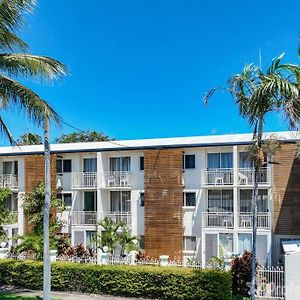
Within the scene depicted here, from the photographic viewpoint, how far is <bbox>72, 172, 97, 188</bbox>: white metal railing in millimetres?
30359

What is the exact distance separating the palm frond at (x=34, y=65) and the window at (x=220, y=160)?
14.0m

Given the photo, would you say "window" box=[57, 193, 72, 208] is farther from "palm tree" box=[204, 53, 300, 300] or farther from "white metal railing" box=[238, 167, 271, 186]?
"palm tree" box=[204, 53, 300, 300]

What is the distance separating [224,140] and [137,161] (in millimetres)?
5689

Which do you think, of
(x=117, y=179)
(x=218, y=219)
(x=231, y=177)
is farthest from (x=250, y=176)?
(x=117, y=179)

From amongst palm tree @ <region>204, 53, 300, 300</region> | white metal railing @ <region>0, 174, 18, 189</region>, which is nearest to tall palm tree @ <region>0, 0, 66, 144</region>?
palm tree @ <region>204, 53, 300, 300</region>

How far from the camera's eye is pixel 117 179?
29953 millimetres

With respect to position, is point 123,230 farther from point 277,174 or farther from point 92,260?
point 277,174

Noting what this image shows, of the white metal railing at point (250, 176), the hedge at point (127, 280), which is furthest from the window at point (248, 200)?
the hedge at point (127, 280)

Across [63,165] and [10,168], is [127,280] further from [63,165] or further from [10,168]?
[10,168]

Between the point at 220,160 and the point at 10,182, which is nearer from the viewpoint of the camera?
the point at 220,160

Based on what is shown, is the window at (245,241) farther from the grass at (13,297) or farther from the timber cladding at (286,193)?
the grass at (13,297)

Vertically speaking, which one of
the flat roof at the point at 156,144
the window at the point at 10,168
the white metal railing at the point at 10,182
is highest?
the flat roof at the point at 156,144

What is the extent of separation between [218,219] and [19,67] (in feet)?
49.6

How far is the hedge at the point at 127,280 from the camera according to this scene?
18938 mm
